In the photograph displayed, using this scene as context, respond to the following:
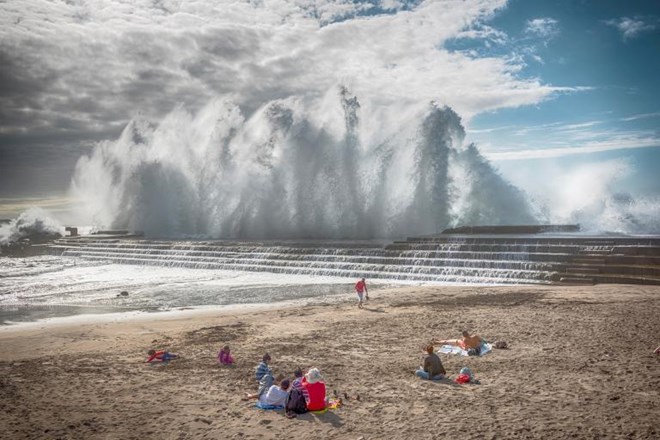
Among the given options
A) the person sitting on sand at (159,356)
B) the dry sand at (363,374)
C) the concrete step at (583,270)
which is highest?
the concrete step at (583,270)

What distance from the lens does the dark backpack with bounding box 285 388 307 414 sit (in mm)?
5926

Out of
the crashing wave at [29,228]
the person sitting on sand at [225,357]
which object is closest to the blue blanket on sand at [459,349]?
the person sitting on sand at [225,357]

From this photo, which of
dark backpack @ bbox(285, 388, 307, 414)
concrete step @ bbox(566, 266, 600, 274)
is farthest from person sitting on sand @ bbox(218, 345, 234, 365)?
concrete step @ bbox(566, 266, 600, 274)

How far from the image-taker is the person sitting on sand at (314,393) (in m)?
5.96

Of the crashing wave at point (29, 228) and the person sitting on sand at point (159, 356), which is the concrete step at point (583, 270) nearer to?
the person sitting on sand at point (159, 356)

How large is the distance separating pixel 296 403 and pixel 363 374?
1671mm

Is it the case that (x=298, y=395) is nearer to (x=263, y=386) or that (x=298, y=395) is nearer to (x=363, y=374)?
(x=263, y=386)

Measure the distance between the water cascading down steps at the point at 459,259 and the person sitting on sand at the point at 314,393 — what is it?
12325 mm

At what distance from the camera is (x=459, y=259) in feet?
61.4

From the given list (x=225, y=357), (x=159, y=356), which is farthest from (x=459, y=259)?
(x=159, y=356)

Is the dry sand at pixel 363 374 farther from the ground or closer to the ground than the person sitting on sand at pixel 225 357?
closer to the ground

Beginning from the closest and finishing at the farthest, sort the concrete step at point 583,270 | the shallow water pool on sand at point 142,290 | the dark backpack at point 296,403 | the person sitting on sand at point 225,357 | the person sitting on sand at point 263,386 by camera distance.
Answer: the dark backpack at point 296,403, the person sitting on sand at point 263,386, the person sitting on sand at point 225,357, the shallow water pool on sand at point 142,290, the concrete step at point 583,270

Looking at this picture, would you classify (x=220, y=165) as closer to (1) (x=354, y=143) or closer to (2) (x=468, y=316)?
(1) (x=354, y=143)

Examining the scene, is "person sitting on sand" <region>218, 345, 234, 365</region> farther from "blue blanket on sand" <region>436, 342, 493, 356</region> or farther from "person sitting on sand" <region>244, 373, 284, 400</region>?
"blue blanket on sand" <region>436, 342, 493, 356</region>
